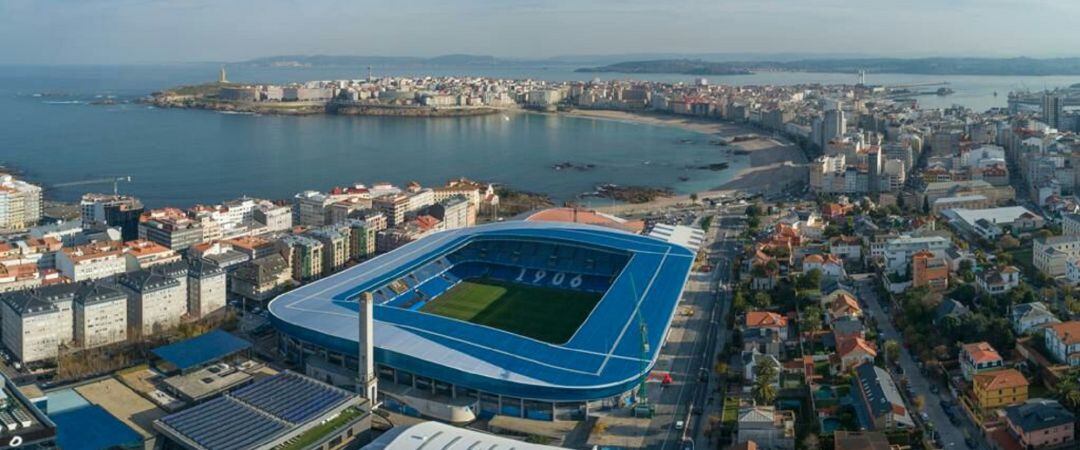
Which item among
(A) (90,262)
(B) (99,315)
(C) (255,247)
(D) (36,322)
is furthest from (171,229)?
(D) (36,322)

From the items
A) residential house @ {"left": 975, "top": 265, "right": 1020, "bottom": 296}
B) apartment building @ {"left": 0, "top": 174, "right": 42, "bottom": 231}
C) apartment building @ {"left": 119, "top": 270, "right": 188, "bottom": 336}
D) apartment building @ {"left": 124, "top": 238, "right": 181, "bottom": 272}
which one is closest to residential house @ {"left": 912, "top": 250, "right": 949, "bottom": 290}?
residential house @ {"left": 975, "top": 265, "right": 1020, "bottom": 296}

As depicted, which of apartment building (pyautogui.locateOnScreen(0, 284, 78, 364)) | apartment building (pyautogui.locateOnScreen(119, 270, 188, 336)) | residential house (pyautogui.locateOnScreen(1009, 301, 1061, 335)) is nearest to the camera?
residential house (pyautogui.locateOnScreen(1009, 301, 1061, 335))

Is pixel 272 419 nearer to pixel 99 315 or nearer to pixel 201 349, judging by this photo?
pixel 201 349

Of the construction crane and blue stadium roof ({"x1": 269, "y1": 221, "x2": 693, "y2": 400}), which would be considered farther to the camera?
the construction crane

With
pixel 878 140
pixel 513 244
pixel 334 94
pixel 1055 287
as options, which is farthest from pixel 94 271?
pixel 334 94

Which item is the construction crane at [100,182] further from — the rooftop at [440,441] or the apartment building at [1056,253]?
the apartment building at [1056,253]

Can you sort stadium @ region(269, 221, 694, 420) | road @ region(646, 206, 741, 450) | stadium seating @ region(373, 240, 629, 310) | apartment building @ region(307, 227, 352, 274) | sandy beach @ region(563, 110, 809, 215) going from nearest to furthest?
road @ region(646, 206, 741, 450)
stadium @ region(269, 221, 694, 420)
stadium seating @ region(373, 240, 629, 310)
apartment building @ region(307, 227, 352, 274)
sandy beach @ region(563, 110, 809, 215)

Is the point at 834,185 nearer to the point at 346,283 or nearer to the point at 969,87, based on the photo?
the point at 346,283

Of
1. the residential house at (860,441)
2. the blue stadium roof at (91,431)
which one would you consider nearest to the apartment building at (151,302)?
the blue stadium roof at (91,431)

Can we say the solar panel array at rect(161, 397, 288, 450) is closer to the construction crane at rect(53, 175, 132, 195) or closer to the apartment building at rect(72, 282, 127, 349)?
the apartment building at rect(72, 282, 127, 349)
